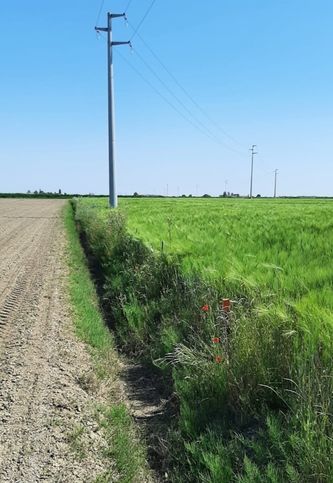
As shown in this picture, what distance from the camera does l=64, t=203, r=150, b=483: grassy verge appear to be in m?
3.78

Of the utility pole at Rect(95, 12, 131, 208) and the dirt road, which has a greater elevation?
the utility pole at Rect(95, 12, 131, 208)

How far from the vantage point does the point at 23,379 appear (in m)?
5.14

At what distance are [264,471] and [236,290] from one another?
2322 millimetres

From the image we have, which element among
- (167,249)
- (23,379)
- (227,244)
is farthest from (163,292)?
(23,379)

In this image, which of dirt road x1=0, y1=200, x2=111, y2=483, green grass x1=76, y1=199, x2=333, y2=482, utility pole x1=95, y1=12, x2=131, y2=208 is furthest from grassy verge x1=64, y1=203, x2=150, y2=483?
utility pole x1=95, y1=12, x2=131, y2=208

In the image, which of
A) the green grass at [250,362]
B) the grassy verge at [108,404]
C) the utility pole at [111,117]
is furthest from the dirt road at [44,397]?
the utility pole at [111,117]

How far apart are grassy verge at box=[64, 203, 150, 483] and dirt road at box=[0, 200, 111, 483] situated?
115 millimetres

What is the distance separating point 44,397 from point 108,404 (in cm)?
63

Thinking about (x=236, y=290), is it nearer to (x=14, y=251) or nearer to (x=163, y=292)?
(x=163, y=292)

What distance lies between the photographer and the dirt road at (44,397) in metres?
3.69

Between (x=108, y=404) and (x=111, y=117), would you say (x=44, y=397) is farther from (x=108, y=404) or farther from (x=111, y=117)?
(x=111, y=117)

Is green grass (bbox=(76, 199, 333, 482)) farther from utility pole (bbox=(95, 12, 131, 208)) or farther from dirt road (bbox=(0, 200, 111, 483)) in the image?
utility pole (bbox=(95, 12, 131, 208))

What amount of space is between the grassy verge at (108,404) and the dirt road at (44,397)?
0.12m

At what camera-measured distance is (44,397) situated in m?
4.74
